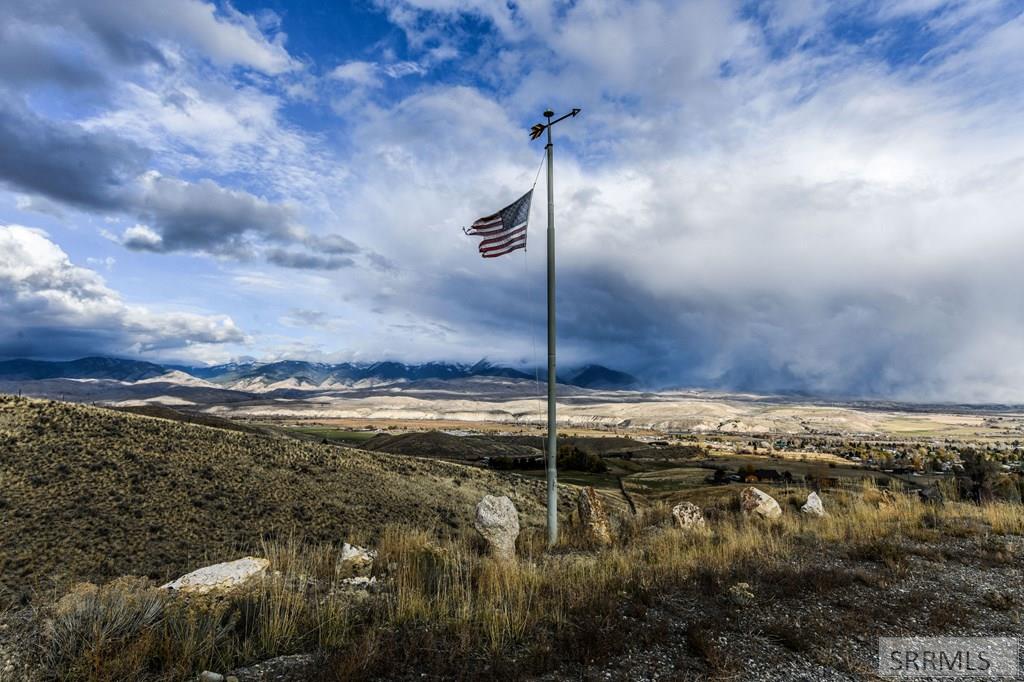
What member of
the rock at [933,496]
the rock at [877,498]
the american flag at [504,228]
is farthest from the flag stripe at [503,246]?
the rock at [933,496]

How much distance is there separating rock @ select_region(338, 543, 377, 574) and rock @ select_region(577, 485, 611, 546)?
5.93 meters

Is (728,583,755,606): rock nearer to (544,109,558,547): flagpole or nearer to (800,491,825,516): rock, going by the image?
(544,109,558,547): flagpole

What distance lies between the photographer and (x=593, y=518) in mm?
15539

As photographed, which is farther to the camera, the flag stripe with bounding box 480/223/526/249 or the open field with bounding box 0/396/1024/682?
the flag stripe with bounding box 480/223/526/249

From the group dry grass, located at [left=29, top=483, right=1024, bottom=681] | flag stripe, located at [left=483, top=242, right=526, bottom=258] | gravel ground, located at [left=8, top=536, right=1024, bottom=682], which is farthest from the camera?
flag stripe, located at [left=483, top=242, right=526, bottom=258]

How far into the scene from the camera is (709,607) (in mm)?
7812

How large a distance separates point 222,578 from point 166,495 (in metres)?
16.9

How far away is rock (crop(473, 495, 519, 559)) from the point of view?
1312 cm

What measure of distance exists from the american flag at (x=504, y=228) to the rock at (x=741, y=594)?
9.36 meters

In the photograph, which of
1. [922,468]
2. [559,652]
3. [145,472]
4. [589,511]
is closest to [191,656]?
[559,652]

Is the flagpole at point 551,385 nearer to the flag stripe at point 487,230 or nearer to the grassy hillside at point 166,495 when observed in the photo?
the flag stripe at point 487,230

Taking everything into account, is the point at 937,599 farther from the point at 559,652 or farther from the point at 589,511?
the point at 589,511

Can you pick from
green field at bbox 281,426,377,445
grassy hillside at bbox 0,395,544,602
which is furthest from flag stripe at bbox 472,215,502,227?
green field at bbox 281,426,377,445

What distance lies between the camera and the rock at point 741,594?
7.93 metres
